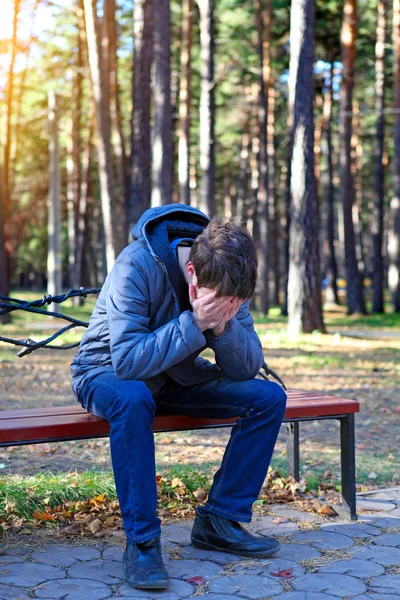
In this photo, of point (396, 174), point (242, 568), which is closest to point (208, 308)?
point (242, 568)

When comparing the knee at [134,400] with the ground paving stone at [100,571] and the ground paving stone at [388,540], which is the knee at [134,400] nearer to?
the ground paving stone at [100,571]

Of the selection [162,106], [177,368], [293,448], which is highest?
[162,106]

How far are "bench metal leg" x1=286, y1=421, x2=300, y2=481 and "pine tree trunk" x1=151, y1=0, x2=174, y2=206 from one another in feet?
36.0

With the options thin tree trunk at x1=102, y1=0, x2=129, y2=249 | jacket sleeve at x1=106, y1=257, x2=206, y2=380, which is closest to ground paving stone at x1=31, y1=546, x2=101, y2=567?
jacket sleeve at x1=106, y1=257, x2=206, y2=380

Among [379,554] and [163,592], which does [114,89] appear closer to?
[379,554]

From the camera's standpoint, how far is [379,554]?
12.0ft

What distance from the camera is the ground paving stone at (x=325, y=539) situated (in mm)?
3803

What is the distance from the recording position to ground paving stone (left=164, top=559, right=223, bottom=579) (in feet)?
11.2

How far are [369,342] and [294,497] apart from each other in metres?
11.0

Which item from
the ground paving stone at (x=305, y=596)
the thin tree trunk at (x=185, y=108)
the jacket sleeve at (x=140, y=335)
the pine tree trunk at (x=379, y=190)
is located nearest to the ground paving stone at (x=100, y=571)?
the ground paving stone at (x=305, y=596)

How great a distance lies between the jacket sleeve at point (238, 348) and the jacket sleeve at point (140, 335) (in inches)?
6.1

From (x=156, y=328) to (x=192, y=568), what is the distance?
3.54 ft

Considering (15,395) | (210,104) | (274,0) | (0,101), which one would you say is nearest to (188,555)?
(15,395)

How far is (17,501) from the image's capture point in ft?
13.7
